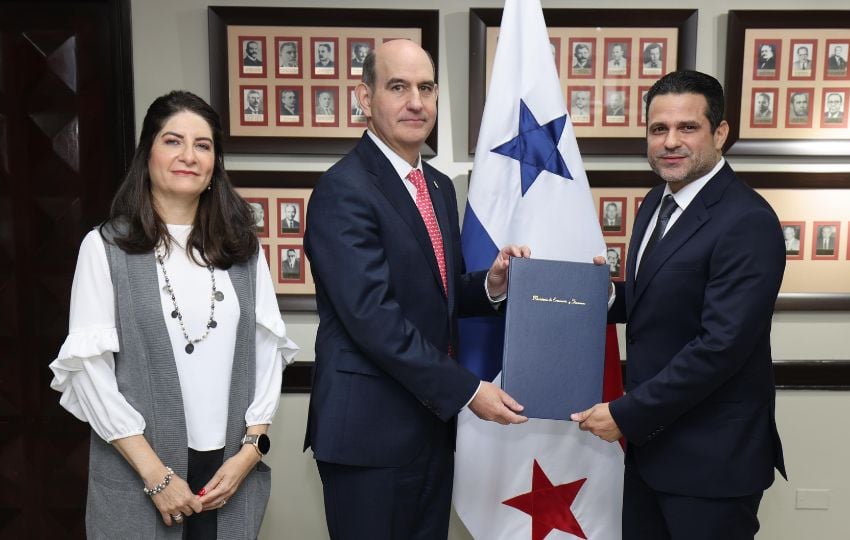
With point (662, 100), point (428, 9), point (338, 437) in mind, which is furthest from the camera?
point (428, 9)

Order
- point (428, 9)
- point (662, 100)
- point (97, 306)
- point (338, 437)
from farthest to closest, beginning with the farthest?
1. point (428, 9)
2. point (662, 100)
3. point (338, 437)
4. point (97, 306)

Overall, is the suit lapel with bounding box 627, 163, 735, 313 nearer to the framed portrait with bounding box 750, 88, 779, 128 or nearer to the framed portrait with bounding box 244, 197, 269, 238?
the framed portrait with bounding box 750, 88, 779, 128

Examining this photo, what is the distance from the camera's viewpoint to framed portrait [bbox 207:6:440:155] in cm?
238

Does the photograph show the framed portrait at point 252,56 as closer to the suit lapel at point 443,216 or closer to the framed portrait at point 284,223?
the framed portrait at point 284,223

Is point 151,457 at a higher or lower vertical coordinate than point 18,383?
higher

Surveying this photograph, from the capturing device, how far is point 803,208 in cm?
250

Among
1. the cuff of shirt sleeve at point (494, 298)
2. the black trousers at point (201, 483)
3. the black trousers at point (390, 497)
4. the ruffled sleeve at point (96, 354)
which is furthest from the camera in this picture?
the cuff of shirt sleeve at point (494, 298)

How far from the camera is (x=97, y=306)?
4.43ft

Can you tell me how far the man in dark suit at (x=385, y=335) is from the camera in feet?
4.98

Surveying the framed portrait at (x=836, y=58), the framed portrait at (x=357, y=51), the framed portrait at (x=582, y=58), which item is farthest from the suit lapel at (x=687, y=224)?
the framed portrait at (x=357, y=51)

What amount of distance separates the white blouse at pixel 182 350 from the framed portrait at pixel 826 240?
80.8 inches

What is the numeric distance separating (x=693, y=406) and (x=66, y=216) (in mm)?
→ 2193

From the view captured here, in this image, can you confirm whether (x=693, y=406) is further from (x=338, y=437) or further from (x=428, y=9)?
(x=428, y=9)

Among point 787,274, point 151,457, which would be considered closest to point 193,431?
point 151,457
